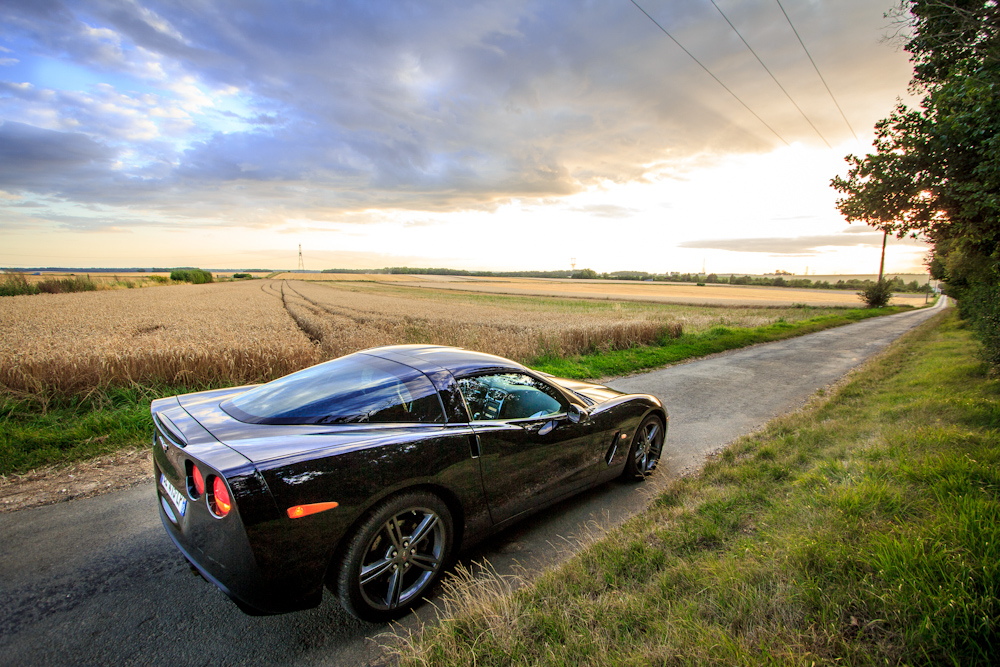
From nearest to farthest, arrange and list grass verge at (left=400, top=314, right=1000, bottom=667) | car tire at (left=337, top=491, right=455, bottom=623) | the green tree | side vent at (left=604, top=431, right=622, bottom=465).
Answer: grass verge at (left=400, top=314, right=1000, bottom=667) → car tire at (left=337, top=491, right=455, bottom=623) → side vent at (left=604, top=431, right=622, bottom=465) → the green tree

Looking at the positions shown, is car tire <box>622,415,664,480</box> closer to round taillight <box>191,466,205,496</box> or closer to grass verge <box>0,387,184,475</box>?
round taillight <box>191,466,205,496</box>

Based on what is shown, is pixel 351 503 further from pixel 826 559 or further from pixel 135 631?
pixel 826 559

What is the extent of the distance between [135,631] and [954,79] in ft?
33.3

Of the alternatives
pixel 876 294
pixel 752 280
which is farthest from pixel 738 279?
pixel 876 294

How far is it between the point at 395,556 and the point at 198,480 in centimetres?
107

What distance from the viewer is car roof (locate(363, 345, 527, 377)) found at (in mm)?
3021

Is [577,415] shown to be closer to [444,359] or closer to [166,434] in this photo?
[444,359]

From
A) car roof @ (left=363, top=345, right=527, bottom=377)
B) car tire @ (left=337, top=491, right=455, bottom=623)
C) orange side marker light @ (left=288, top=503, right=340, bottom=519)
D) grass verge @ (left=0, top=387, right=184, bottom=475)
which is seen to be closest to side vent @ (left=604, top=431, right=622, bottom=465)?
car roof @ (left=363, top=345, right=527, bottom=377)

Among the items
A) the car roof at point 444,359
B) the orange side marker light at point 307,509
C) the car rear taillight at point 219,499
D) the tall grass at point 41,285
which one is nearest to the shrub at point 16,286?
the tall grass at point 41,285

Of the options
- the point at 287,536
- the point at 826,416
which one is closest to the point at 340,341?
the point at 287,536

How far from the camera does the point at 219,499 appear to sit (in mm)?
1971

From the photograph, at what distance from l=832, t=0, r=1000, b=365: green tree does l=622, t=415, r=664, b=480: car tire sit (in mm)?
4925

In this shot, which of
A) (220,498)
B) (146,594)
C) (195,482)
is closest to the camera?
(220,498)

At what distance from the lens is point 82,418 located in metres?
5.19
